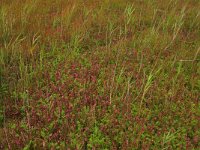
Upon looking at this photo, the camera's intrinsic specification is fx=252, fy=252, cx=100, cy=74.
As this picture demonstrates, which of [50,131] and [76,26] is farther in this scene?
[76,26]

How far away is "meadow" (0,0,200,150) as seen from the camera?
Result: 330cm

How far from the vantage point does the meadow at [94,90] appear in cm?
330

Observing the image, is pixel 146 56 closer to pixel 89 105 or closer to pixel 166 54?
pixel 166 54

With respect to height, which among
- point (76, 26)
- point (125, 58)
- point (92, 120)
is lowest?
point (92, 120)

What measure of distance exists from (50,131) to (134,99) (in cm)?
137

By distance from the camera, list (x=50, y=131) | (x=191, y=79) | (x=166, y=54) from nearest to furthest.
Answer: (x=50, y=131)
(x=191, y=79)
(x=166, y=54)

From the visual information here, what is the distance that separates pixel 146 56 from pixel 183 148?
2.23 metres

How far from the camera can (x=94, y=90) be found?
406cm

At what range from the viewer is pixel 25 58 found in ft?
15.2

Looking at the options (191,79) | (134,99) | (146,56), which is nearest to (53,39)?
(146,56)

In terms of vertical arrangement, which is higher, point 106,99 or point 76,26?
point 76,26

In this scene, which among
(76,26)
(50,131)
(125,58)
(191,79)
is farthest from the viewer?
(76,26)

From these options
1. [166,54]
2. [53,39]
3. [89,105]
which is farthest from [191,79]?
[53,39]

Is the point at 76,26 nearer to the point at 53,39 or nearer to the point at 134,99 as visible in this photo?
the point at 53,39
